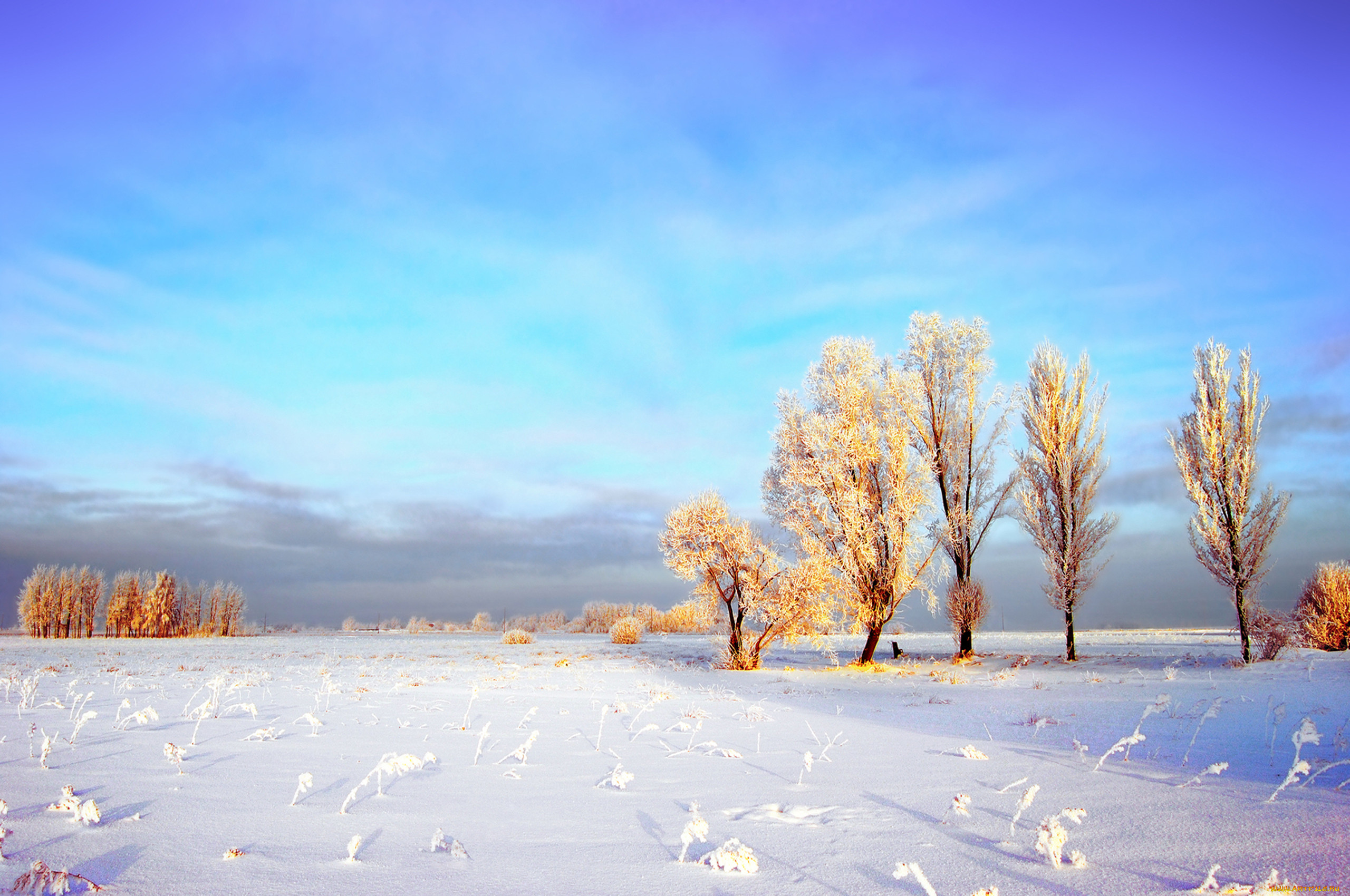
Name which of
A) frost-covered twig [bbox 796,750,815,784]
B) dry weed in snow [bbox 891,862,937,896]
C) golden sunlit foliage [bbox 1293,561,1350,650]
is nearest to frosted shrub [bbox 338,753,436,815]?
frost-covered twig [bbox 796,750,815,784]

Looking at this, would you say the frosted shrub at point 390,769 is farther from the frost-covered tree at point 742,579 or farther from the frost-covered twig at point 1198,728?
the frost-covered tree at point 742,579

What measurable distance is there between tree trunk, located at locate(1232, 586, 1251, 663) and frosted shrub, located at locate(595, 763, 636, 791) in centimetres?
1948

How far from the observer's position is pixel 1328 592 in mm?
21219

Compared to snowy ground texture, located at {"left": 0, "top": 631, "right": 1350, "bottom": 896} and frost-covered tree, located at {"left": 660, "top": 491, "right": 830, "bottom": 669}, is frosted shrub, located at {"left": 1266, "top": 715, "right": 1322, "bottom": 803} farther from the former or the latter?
frost-covered tree, located at {"left": 660, "top": 491, "right": 830, "bottom": 669}

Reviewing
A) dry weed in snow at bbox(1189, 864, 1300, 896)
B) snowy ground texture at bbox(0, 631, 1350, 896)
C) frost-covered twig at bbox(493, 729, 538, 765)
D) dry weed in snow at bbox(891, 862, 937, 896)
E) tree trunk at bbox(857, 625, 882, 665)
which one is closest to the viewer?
dry weed in snow at bbox(891, 862, 937, 896)

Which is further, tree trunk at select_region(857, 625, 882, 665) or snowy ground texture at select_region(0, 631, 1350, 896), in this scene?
tree trunk at select_region(857, 625, 882, 665)

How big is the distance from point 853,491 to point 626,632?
52.7 feet

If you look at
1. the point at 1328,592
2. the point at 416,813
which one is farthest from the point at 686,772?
the point at 1328,592

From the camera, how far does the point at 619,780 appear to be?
4.65 metres

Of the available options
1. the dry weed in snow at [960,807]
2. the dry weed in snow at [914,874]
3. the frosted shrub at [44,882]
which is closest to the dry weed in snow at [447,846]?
the frosted shrub at [44,882]

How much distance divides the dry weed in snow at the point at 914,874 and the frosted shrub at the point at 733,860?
0.59 m

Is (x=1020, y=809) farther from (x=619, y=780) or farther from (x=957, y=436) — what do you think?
(x=957, y=436)

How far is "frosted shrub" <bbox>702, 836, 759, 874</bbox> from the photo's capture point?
119 inches

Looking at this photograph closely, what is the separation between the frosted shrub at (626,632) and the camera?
103ft
